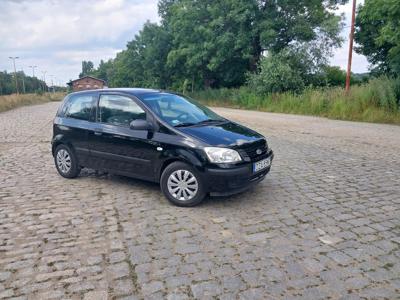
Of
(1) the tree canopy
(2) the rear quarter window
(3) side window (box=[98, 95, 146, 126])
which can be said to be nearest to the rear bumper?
(3) side window (box=[98, 95, 146, 126])

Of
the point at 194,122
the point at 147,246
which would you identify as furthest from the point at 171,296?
the point at 194,122

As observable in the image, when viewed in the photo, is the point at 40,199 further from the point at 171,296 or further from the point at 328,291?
the point at 328,291

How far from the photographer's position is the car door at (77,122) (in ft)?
20.7

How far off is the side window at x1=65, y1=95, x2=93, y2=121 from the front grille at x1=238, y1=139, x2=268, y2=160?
2.97m

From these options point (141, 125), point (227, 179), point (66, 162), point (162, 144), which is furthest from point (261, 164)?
point (66, 162)

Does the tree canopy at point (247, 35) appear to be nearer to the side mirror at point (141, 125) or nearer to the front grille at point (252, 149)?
the front grille at point (252, 149)

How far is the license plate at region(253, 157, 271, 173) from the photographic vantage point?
16.8 feet

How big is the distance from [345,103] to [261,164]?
48.2 ft

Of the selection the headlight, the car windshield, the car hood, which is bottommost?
the headlight

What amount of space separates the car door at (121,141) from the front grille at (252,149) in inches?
50.5

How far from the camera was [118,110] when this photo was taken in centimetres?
594

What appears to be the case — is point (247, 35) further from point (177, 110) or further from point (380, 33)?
point (177, 110)

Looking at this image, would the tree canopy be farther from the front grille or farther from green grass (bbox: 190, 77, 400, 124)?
the front grille

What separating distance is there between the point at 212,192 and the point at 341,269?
2.03m
